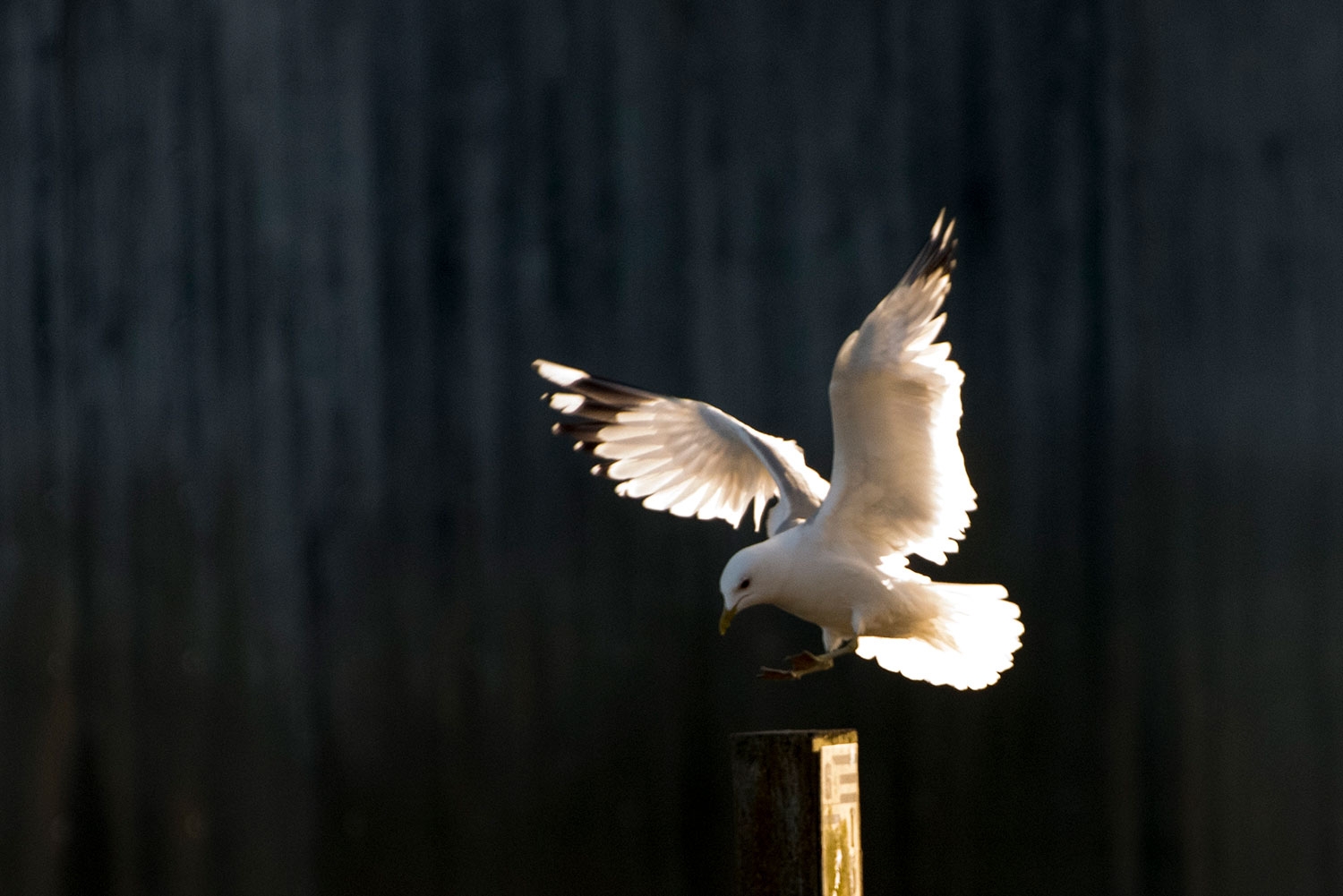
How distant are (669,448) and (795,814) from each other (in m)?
1.49

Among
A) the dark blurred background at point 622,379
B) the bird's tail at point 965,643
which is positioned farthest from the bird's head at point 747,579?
the dark blurred background at point 622,379

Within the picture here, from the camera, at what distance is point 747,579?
2.93 m

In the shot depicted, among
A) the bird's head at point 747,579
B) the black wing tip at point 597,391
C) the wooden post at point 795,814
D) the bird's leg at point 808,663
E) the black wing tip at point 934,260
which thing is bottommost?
the wooden post at point 795,814

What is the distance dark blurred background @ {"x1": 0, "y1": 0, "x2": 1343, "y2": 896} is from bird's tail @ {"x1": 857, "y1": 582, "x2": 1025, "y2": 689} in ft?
1.66

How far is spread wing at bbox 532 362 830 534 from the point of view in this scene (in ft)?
11.8

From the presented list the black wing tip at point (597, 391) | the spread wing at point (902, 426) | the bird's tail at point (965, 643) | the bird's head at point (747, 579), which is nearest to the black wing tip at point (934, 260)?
the spread wing at point (902, 426)

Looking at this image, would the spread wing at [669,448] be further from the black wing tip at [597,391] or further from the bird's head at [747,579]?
the bird's head at [747,579]

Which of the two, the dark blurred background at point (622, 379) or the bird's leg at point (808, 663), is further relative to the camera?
the dark blurred background at point (622, 379)

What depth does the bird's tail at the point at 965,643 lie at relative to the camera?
10.7 feet

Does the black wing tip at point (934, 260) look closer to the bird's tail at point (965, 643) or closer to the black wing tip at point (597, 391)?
the bird's tail at point (965, 643)

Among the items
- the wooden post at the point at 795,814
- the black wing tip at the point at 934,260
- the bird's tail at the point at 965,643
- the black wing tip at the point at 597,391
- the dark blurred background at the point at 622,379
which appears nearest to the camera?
the wooden post at the point at 795,814

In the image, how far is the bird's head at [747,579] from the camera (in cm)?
293

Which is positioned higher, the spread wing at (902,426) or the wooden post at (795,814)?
the spread wing at (902,426)

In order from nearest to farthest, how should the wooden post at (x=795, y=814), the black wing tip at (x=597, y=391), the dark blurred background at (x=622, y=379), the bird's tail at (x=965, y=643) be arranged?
the wooden post at (x=795, y=814)
the bird's tail at (x=965, y=643)
the black wing tip at (x=597, y=391)
the dark blurred background at (x=622, y=379)
